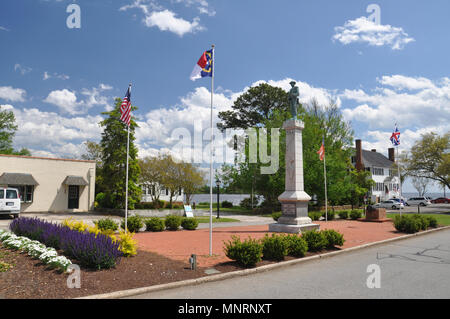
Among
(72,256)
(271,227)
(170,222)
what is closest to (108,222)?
(170,222)

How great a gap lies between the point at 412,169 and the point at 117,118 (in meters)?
39.7

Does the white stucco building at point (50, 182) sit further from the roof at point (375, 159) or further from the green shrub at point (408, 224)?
the roof at point (375, 159)

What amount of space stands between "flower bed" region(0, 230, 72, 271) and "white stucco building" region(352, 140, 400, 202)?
59.2 m

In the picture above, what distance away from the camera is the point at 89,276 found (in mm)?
7027

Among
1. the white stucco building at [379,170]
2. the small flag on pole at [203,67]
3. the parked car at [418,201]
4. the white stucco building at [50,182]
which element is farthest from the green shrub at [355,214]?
the parked car at [418,201]

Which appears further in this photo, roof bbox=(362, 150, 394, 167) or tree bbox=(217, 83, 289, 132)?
roof bbox=(362, 150, 394, 167)

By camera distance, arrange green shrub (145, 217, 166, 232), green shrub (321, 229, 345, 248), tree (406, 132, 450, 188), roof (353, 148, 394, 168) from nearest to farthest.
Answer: green shrub (321, 229, 345, 248)
green shrub (145, 217, 166, 232)
tree (406, 132, 450, 188)
roof (353, 148, 394, 168)

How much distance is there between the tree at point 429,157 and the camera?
42469 mm

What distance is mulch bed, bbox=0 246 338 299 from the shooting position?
6.16 metres

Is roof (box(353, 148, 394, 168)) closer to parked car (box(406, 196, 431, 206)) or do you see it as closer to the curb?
parked car (box(406, 196, 431, 206))

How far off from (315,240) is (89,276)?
7.36 m

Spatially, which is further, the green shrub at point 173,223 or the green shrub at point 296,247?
the green shrub at point 173,223

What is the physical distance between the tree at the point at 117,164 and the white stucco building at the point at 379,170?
4568cm

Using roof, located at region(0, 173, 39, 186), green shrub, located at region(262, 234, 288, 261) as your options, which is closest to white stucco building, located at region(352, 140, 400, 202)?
roof, located at region(0, 173, 39, 186)
